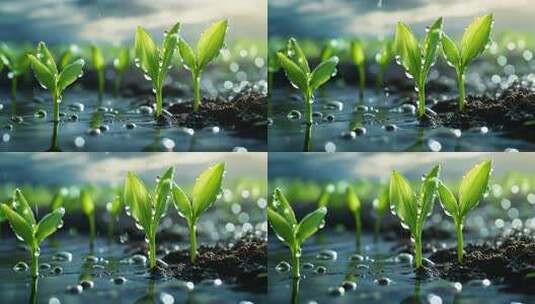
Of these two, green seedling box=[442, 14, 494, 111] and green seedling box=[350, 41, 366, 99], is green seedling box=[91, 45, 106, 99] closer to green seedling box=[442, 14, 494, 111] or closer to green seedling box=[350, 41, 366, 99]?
green seedling box=[350, 41, 366, 99]

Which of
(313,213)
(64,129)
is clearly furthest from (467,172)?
(64,129)

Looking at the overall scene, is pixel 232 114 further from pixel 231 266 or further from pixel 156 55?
pixel 231 266

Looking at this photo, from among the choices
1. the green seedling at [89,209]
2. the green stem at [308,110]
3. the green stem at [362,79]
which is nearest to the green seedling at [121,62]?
the green seedling at [89,209]

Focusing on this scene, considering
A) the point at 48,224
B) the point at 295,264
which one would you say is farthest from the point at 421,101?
the point at 48,224

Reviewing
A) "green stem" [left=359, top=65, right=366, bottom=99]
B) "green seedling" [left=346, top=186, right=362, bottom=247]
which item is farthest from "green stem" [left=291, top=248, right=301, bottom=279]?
"green stem" [left=359, top=65, right=366, bottom=99]

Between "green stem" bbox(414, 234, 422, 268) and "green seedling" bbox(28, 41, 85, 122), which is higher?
"green seedling" bbox(28, 41, 85, 122)

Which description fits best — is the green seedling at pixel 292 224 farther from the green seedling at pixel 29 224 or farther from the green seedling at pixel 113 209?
the green seedling at pixel 29 224

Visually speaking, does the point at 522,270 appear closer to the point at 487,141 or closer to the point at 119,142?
the point at 487,141

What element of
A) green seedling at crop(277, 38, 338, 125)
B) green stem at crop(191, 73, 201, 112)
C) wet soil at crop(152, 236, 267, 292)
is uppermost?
green seedling at crop(277, 38, 338, 125)
